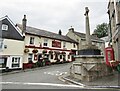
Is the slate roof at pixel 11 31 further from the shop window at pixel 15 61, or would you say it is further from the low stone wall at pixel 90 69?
the low stone wall at pixel 90 69

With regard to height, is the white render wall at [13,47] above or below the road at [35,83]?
above

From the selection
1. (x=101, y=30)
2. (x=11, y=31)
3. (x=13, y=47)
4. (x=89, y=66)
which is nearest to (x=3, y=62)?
(x=13, y=47)

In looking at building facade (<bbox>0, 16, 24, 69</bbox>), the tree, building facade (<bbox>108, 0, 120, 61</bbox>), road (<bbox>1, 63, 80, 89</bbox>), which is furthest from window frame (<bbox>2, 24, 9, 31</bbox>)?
the tree

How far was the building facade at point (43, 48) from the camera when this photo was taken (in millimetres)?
28139

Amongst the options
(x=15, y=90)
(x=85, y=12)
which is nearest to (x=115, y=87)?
(x=15, y=90)

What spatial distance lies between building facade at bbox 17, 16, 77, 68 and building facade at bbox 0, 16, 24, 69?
1207 mm

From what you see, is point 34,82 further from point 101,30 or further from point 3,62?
Answer: point 101,30

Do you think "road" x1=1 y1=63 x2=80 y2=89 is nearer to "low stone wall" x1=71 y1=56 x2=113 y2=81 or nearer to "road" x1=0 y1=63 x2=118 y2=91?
"road" x1=0 y1=63 x2=118 y2=91

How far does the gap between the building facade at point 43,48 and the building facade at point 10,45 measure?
3.96 ft

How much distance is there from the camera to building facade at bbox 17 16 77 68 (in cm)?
2814

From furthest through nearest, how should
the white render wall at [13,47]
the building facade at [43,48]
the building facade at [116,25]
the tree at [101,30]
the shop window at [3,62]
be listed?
1. the tree at [101,30]
2. the building facade at [43,48]
3. the white render wall at [13,47]
4. the shop window at [3,62]
5. the building facade at [116,25]

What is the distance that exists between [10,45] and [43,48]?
7.69 metres

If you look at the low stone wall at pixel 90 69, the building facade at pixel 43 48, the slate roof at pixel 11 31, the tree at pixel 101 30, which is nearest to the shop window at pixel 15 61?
the building facade at pixel 43 48

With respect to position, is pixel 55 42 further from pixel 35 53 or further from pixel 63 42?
pixel 35 53
